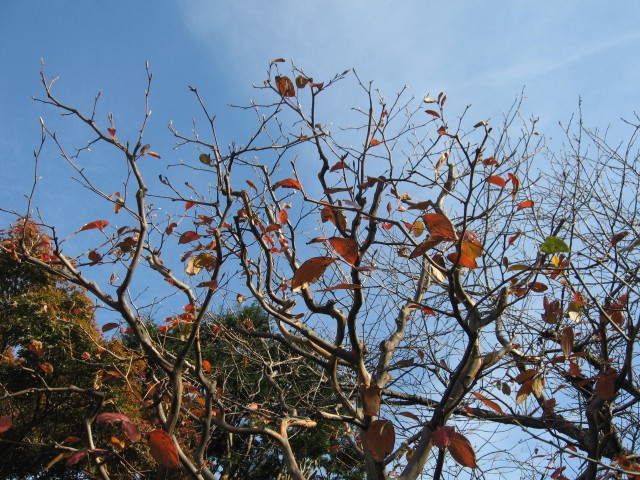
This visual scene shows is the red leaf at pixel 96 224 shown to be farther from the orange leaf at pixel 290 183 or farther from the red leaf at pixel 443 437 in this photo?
the red leaf at pixel 443 437

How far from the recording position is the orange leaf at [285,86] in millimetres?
2842

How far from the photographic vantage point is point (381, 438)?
1701mm

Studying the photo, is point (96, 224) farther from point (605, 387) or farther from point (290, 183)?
point (605, 387)

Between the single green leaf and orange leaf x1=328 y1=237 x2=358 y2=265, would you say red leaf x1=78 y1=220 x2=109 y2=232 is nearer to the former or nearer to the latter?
orange leaf x1=328 y1=237 x2=358 y2=265

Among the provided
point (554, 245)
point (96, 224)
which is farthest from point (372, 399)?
point (96, 224)

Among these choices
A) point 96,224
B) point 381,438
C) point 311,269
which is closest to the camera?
point 311,269

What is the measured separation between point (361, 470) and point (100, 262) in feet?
16.7

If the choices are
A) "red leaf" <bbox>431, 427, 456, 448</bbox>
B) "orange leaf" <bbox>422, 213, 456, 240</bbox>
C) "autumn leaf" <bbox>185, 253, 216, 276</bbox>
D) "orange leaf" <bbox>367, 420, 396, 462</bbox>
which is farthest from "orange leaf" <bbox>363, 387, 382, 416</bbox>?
"autumn leaf" <bbox>185, 253, 216, 276</bbox>

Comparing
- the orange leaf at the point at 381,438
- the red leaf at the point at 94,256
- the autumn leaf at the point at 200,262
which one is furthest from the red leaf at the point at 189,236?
the orange leaf at the point at 381,438

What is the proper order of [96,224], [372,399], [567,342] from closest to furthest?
1. [372,399]
2. [567,342]
3. [96,224]

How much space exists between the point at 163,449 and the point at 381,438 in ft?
2.24

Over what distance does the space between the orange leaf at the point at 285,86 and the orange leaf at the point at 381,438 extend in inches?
70.1

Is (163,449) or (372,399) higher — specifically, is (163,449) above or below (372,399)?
below

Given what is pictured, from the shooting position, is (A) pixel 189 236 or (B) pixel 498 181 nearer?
(B) pixel 498 181
